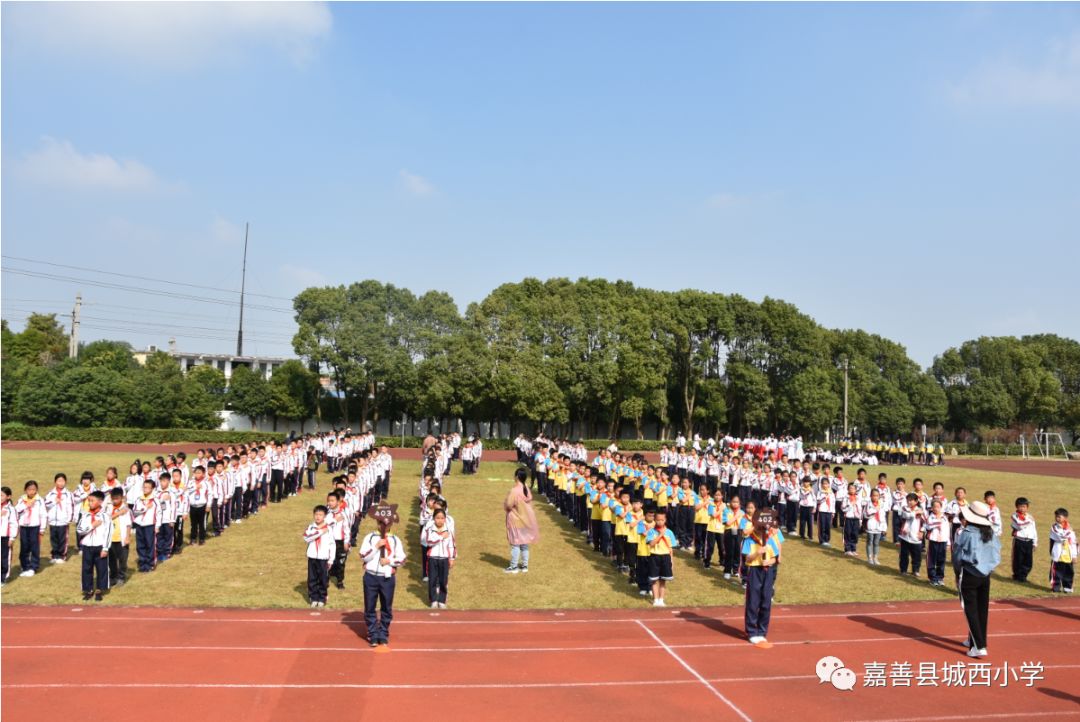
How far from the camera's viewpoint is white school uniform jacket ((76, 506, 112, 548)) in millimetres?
12039

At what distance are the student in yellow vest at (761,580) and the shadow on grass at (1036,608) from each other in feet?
18.1

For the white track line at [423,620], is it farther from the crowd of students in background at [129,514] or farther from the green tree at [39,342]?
the green tree at [39,342]

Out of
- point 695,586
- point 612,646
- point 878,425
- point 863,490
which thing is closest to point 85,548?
point 612,646

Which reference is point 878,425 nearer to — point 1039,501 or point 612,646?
point 1039,501

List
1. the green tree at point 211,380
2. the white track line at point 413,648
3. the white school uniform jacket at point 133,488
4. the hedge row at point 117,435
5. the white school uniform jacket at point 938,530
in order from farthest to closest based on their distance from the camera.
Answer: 1. the green tree at point 211,380
2. the hedge row at point 117,435
3. the white school uniform jacket at point 133,488
4. the white school uniform jacket at point 938,530
5. the white track line at point 413,648

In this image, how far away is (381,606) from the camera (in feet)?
33.4

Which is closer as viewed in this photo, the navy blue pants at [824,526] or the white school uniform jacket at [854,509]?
the white school uniform jacket at [854,509]

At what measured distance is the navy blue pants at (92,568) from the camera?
39.8 feet

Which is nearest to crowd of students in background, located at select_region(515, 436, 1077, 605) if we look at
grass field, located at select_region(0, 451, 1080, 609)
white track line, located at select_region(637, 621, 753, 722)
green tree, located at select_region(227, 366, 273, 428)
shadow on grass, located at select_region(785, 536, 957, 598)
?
shadow on grass, located at select_region(785, 536, 957, 598)

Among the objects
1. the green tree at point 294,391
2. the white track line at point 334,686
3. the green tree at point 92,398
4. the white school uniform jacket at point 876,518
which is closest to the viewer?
the white track line at point 334,686


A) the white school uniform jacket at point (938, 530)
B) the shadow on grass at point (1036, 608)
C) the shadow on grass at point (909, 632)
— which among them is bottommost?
the shadow on grass at point (909, 632)

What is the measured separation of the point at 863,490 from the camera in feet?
57.9

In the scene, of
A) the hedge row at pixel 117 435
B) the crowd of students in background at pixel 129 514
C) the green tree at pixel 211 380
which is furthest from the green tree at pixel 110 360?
the crowd of students in background at pixel 129 514

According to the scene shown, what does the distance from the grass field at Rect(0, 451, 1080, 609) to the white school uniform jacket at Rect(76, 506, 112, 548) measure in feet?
3.04
